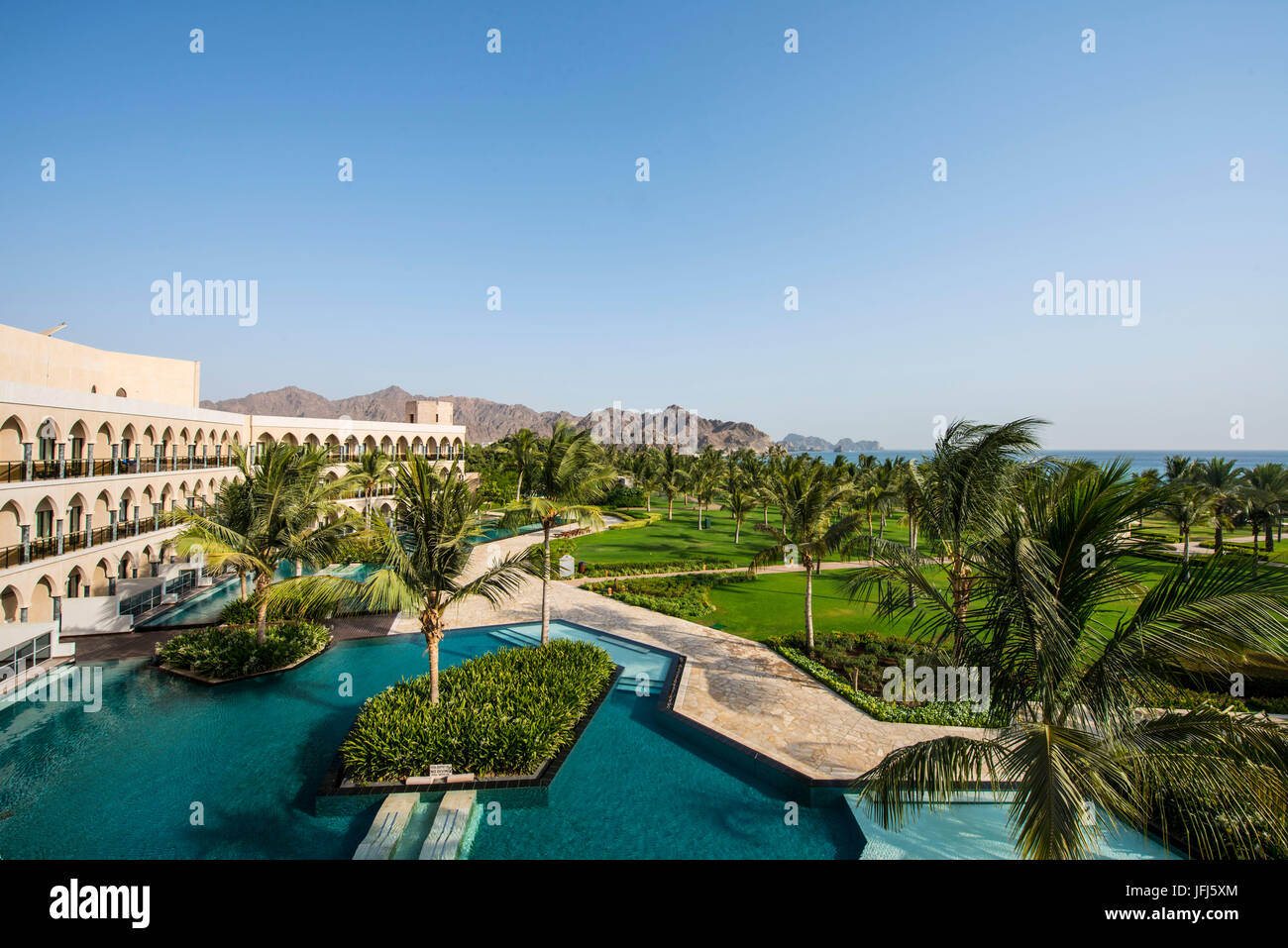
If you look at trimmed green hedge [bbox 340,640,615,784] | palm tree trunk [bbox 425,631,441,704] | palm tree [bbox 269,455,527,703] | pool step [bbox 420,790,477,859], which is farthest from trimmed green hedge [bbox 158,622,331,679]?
pool step [bbox 420,790,477,859]

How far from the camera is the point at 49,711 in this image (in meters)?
11.5

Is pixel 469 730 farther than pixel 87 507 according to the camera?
No

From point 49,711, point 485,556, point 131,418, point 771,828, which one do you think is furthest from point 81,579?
point 771,828

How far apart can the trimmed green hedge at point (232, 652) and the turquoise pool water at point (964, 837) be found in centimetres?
1319

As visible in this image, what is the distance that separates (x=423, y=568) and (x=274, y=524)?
262 inches

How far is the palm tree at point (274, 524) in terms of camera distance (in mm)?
13438

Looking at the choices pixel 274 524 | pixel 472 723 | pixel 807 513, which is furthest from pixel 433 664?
pixel 807 513

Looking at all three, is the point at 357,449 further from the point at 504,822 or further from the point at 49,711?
the point at 504,822

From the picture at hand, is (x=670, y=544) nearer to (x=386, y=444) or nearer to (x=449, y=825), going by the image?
(x=386, y=444)

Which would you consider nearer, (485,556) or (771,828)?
(771,828)

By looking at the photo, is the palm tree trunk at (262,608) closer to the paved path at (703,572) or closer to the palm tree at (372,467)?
the paved path at (703,572)

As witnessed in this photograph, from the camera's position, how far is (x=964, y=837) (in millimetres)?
7945

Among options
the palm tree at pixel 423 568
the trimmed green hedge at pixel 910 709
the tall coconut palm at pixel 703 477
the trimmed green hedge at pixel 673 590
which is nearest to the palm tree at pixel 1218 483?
the trimmed green hedge at pixel 673 590
